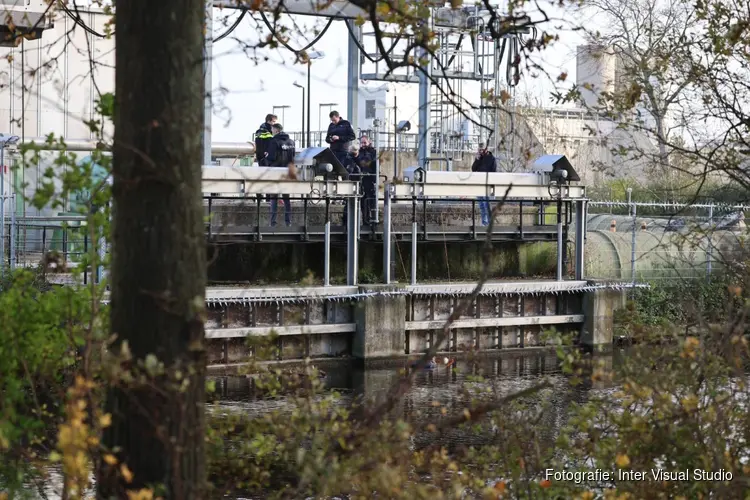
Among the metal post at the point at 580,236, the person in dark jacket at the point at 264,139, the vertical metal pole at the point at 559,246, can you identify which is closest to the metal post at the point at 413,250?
the person in dark jacket at the point at 264,139

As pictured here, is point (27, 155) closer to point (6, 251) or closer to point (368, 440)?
point (368, 440)

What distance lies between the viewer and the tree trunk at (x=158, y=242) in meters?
4.15

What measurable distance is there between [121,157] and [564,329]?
61.9 feet

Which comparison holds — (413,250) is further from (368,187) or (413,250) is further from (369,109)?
(369,109)

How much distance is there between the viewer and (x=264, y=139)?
20.8 m

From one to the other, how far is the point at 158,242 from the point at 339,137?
17042 millimetres

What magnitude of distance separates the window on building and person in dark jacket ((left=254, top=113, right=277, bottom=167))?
29632 mm

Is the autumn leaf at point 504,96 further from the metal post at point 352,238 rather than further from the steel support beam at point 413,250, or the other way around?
the steel support beam at point 413,250

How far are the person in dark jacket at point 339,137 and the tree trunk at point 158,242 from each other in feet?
54.6

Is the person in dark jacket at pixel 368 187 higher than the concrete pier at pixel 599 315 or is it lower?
higher

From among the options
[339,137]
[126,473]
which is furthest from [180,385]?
[339,137]

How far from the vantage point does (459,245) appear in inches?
907

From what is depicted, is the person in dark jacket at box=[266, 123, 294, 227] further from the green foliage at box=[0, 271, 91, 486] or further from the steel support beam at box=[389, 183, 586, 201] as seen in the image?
the green foliage at box=[0, 271, 91, 486]

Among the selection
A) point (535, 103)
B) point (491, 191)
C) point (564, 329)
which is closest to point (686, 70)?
point (491, 191)
